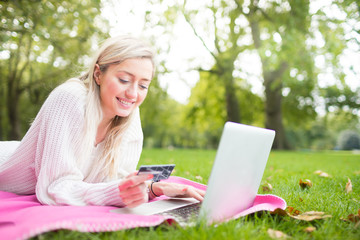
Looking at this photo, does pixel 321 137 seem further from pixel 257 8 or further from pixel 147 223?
pixel 147 223

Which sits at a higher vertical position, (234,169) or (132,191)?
(234,169)

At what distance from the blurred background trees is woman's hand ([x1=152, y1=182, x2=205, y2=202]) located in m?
1.44

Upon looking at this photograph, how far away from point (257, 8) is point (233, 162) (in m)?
10.1

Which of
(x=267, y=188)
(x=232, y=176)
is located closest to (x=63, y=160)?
(x=232, y=176)

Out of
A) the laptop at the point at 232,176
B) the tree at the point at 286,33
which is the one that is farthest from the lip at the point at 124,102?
the tree at the point at 286,33

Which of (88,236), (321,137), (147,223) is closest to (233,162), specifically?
(147,223)

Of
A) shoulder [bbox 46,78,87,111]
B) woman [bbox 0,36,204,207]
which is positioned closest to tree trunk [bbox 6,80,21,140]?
woman [bbox 0,36,204,207]

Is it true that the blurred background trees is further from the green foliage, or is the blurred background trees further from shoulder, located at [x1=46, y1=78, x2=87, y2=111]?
the green foliage

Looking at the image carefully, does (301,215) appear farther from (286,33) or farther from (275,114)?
(275,114)

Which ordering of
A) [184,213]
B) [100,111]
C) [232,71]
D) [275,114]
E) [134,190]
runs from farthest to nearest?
[275,114] < [232,71] < [100,111] < [184,213] < [134,190]

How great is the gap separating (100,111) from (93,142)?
25 cm

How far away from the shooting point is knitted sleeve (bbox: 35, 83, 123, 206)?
1.91 m

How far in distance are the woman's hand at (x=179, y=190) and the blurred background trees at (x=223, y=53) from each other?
56.6 inches

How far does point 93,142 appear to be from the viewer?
223cm
